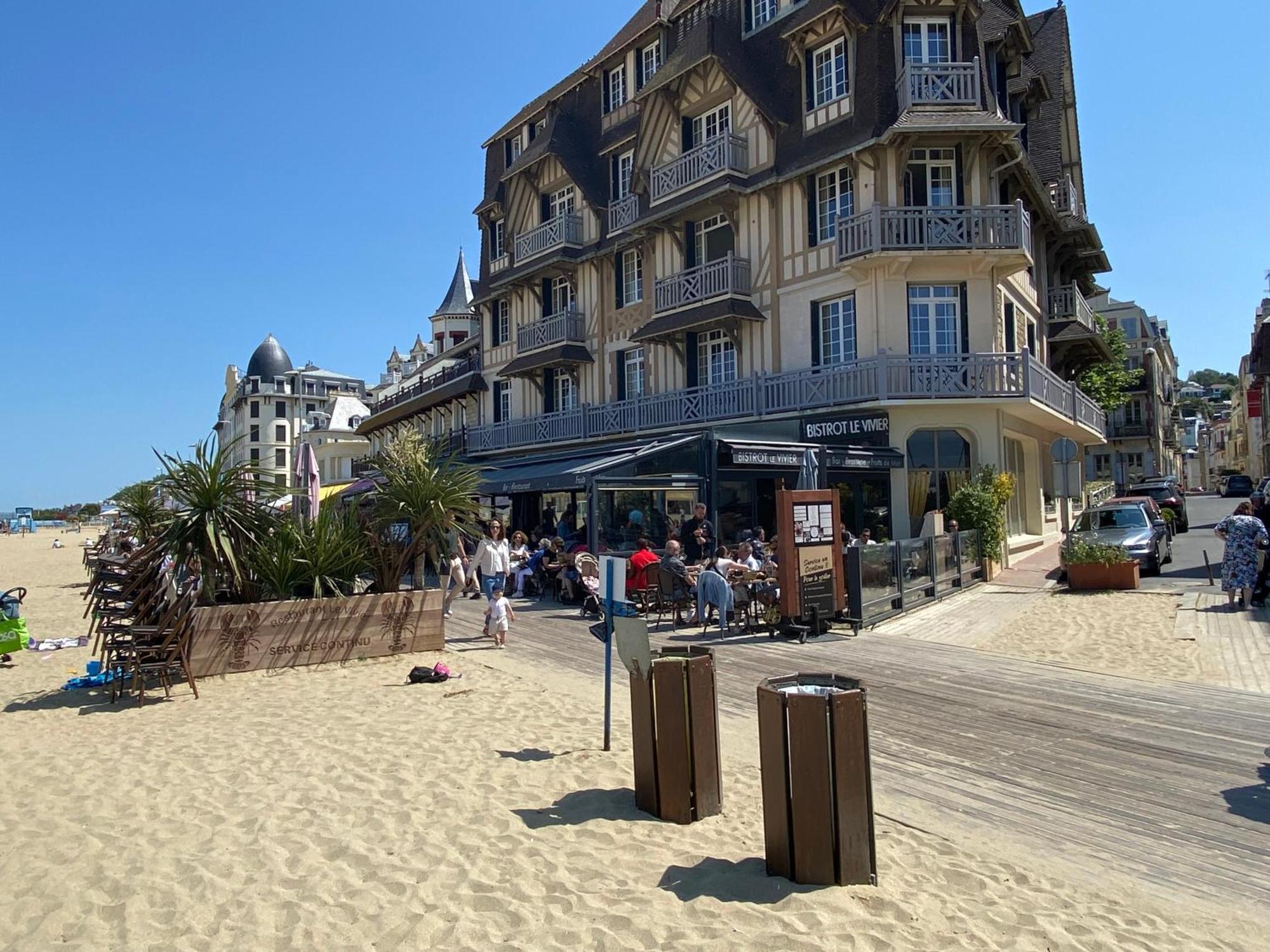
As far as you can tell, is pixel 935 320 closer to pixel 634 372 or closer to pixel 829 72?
pixel 829 72

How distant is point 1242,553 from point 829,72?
13506mm

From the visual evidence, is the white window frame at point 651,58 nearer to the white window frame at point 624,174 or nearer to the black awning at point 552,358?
the white window frame at point 624,174

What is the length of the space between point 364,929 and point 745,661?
6.56m

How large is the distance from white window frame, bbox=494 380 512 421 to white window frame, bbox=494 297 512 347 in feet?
4.74

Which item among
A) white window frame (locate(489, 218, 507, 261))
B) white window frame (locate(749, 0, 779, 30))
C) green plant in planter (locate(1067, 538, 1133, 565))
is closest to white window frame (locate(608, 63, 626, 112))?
white window frame (locate(749, 0, 779, 30))

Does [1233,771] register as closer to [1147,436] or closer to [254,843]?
[254,843]

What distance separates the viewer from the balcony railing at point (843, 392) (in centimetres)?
1788

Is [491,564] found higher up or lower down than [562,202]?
lower down

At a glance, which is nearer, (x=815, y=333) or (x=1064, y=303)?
(x=815, y=333)

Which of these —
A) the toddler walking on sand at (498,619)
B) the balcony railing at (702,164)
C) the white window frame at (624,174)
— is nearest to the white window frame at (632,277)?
the white window frame at (624,174)

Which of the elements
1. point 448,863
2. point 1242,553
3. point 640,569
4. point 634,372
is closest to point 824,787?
point 448,863

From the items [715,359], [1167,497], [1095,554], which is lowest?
[1095,554]

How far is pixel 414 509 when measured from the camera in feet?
37.0

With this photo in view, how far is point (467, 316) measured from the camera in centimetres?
5009
